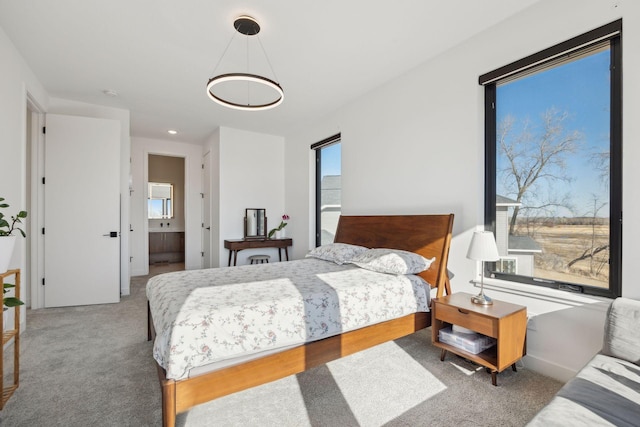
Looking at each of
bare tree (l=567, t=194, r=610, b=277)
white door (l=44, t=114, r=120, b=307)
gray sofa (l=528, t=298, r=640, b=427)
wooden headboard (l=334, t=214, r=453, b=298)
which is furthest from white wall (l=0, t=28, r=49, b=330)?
bare tree (l=567, t=194, r=610, b=277)

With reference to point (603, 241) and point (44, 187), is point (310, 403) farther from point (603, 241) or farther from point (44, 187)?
point (44, 187)

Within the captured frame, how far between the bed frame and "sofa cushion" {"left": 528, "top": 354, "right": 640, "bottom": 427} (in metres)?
1.10

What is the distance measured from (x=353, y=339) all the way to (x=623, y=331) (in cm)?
144

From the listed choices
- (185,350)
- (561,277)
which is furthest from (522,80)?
(185,350)

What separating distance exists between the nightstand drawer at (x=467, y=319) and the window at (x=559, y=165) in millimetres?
636

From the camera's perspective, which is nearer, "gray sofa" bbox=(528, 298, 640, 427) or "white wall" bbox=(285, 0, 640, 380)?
"gray sofa" bbox=(528, 298, 640, 427)

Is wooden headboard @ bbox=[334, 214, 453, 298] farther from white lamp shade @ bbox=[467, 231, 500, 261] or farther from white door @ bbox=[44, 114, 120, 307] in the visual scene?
white door @ bbox=[44, 114, 120, 307]

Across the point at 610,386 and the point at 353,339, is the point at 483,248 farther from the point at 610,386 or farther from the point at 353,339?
the point at 353,339

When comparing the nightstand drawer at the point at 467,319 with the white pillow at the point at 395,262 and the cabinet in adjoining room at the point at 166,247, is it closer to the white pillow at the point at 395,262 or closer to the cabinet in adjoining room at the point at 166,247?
the white pillow at the point at 395,262

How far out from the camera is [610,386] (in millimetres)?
1279

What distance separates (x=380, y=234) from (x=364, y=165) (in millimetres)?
962

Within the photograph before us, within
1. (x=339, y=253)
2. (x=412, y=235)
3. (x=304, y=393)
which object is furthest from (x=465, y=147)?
(x=304, y=393)

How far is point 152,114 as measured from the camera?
4492 mm

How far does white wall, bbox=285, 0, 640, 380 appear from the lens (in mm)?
1803
